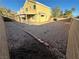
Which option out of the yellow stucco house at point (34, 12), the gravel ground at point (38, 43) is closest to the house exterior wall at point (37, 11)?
the yellow stucco house at point (34, 12)

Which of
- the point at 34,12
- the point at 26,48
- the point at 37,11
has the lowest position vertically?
the point at 34,12

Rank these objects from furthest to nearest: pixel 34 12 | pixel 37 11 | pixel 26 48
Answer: pixel 34 12, pixel 37 11, pixel 26 48

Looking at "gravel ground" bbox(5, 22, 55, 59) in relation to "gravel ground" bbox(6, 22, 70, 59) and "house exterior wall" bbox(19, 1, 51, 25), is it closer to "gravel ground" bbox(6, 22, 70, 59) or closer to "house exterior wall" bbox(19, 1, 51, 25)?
"gravel ground" bbox(6, 22, 70, 59)

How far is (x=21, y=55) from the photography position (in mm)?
1012

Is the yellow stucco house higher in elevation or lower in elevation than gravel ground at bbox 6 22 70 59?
lower

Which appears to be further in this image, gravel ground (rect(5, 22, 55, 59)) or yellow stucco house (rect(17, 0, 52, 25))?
yellow stucco house (rect(17, 0, 52, 25))

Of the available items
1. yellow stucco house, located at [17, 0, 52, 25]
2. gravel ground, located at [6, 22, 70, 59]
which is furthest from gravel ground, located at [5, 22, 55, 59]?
yellow stucco house, located at [17, 0, 52, 25]

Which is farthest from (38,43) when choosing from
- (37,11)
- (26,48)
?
(37,11)

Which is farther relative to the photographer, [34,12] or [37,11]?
[34,12]

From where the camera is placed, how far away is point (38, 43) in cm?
104

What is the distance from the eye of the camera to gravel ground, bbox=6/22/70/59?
1013mm

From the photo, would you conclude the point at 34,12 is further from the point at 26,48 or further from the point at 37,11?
the point at 26,48

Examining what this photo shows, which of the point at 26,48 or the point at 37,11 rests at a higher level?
the point at 26,48

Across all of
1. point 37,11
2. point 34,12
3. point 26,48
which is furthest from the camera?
point 34,12
